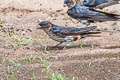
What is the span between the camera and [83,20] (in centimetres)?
948

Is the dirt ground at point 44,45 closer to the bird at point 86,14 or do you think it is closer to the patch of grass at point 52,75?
the patch of grass at point 52,75

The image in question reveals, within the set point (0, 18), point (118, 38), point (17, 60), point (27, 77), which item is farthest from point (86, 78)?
point (0, 18)

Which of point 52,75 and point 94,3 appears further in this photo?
point 94,3

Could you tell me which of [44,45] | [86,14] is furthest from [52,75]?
[86,14]

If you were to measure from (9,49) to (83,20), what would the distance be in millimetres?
2448

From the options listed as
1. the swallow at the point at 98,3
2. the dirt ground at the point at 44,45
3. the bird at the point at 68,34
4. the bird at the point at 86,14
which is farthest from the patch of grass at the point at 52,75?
the swallow at the point at 98,3

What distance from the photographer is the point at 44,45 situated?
8070 millimetres

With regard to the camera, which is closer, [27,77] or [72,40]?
[27,77]

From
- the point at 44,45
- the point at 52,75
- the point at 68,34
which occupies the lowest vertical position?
the point at 44,45

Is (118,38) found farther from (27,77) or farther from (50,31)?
(27,77)

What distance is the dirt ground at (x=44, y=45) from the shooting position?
5633 millimetres

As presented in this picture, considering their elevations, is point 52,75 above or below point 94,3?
above

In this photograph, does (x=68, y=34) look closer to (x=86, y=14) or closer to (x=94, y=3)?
(x=86, y=14)

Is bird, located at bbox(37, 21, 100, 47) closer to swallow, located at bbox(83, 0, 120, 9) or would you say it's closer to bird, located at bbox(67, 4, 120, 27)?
bird, located at bbox(67, 4, 120, 27)
